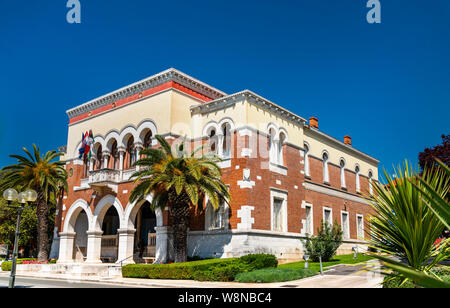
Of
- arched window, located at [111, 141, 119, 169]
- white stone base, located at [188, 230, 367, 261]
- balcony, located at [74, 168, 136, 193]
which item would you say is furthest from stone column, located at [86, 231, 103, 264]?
white stone base, located at [188, 230, 367, 261]

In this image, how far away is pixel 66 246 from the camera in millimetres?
30984

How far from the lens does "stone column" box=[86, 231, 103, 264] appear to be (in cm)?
2825

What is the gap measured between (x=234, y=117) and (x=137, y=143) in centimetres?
717

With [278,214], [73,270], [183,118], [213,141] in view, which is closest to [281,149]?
[278,214]

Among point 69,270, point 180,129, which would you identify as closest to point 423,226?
point 180,129

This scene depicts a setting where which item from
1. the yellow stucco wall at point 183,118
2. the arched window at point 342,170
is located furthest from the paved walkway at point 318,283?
the arched window at point 342,170

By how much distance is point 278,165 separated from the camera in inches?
1026

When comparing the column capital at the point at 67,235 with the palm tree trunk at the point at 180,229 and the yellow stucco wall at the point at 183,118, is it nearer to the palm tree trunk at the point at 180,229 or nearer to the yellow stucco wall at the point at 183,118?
the yellow stucco wall at the point at 183,118

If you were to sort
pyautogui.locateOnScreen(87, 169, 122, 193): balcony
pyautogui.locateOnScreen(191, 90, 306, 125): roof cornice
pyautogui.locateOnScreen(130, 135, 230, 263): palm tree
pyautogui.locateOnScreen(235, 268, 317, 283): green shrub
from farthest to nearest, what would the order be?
1. pyautogui.locateOnScreen(87, 169, 122, 193): balcony
2. pyautogui.locateOnScreen(191, 90, 306, 125): roof cornice
3. pyautogui.locateOnScreen(130, 135, 230, 263): palm tree
4. pyautogui.locateOnScreen(235, 268, 317, 283): green shrub

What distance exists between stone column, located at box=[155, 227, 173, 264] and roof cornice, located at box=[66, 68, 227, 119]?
952 cm

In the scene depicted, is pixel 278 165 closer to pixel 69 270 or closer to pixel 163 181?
pixel 163 181

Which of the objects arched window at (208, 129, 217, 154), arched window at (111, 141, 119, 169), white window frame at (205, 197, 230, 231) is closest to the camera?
white window frame at (205, 197, 230, 231)

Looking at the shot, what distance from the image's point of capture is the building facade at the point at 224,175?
78.1ft

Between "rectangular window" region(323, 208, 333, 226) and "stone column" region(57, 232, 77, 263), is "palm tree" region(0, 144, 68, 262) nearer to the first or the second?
"stone column" region(57, 232, 77, 263)
